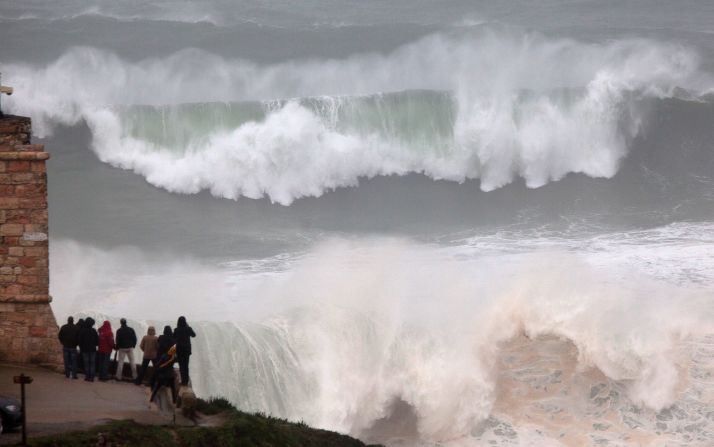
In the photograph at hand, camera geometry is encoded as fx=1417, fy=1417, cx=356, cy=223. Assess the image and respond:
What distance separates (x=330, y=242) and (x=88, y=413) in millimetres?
16929

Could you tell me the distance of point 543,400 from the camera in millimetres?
21766

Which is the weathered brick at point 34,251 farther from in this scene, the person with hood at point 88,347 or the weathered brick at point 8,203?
the person with hood at point 88,347

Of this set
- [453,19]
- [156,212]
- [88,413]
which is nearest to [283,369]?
[88,413]

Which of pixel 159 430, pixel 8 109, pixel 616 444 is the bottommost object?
pixel 616 444

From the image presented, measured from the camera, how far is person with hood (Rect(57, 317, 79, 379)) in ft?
47.2

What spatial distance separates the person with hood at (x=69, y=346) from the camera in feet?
47.2

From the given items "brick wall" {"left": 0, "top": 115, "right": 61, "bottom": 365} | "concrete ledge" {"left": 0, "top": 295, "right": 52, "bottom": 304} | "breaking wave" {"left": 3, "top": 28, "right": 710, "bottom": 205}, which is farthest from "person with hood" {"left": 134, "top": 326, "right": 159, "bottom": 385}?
"breaking wave" {"left": 3, "top": 28, "right": 710, "bottom": 205}

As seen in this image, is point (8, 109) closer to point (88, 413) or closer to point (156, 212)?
point (156, 212)

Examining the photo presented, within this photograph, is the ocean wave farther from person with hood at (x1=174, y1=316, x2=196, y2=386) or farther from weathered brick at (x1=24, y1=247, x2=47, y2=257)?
weathered brick at (x1=24, y1=247, x2=47, y2=257)

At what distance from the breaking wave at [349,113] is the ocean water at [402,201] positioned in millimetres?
77

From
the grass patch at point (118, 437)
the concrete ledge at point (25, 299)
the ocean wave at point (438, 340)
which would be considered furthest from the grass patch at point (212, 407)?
the ocean wave at point (438, 340)

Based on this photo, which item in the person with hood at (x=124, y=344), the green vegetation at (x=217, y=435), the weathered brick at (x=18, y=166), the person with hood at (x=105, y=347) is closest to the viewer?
the green vegetation at (x=217, y=435)

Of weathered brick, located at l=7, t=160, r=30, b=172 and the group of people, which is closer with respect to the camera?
weathered brick, located at l=7, t=160, r=30, b=172

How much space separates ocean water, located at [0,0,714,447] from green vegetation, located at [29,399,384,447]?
211 inches
